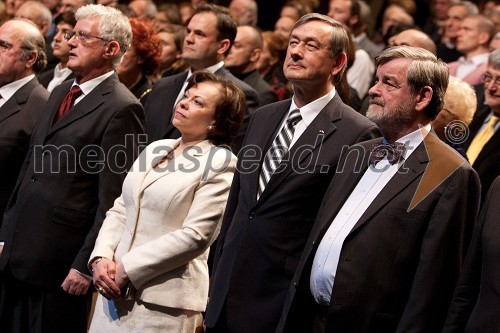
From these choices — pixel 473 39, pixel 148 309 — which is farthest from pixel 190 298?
pixel 473 39

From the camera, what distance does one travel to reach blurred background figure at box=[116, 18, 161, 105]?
5711 mm

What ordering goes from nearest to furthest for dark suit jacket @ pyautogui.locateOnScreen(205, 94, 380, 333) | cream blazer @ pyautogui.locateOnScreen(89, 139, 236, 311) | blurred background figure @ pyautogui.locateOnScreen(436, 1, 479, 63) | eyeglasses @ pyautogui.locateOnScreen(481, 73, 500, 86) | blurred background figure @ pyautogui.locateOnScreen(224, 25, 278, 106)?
dark suit jacket @ pyautogui.locateOnScreen(205, 94, 380, 333)
cream blazer @ pyautogui.locateOnScreen(89, 139, 236, 311)
eyeglasses @ pyautogui.locateOnScreen(481, 73, 500, 86)
blurred background figure @ pyautogui.locateOnScreen(224, 25, 278, 106)
blurred background figure @ pyautogui.locateOnScreen(436, 1, 479, 63)

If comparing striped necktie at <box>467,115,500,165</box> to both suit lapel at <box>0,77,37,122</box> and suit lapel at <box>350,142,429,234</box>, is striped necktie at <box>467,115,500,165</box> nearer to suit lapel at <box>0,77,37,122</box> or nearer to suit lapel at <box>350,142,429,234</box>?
suit lapel at <box>350,142,429,234</box>

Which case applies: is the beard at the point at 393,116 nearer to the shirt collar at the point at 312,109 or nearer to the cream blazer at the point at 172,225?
the shirt collar at the point at 312,109

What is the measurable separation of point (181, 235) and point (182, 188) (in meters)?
0.22

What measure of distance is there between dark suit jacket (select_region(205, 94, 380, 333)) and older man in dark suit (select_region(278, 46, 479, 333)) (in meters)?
0.16

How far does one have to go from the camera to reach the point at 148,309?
407cm

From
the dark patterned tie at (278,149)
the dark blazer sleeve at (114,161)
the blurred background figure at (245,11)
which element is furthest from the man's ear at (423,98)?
the blurred background figure at (245,11)

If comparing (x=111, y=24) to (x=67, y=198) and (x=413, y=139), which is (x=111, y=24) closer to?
(x=67, y=198)

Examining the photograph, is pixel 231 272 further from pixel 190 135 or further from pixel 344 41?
pixel 344 41

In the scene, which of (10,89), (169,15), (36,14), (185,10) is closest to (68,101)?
(10,89)

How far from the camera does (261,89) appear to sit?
6.30 metres

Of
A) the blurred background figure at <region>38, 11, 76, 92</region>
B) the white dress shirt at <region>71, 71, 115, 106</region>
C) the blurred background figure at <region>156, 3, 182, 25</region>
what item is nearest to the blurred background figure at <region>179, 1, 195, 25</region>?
the blurred background figure at <region>156, 3, 182, 25</region>

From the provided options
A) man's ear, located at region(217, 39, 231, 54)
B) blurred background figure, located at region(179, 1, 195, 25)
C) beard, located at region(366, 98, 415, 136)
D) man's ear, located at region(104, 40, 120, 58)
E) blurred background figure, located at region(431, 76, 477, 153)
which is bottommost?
blurred background figure, located at region(179, 1, 195, 25)
